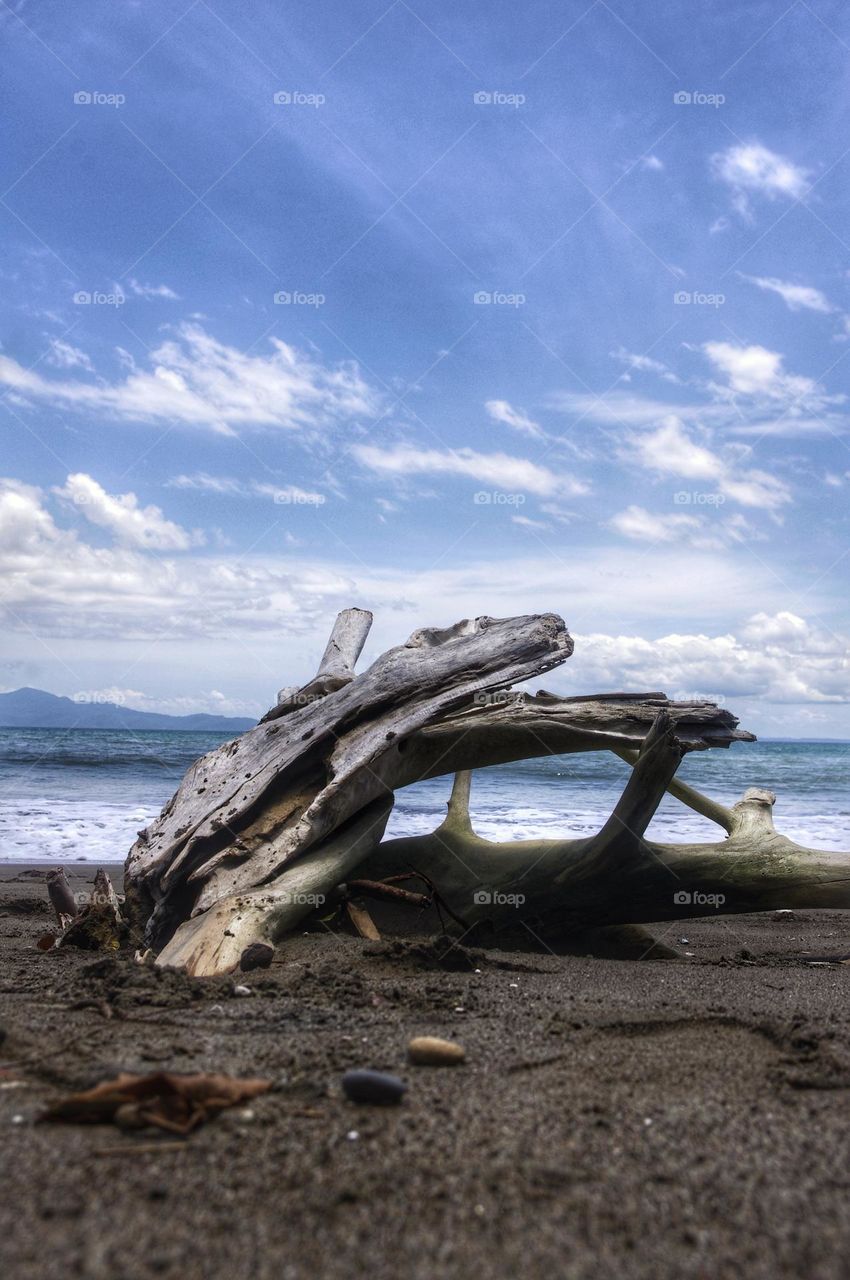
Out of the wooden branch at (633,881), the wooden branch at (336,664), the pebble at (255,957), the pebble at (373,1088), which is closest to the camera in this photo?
the pebble at (373,1088)

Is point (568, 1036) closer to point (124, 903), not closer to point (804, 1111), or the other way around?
point (804, 1111)

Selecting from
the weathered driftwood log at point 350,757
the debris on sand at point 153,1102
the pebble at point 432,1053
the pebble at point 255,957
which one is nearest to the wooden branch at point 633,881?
the weathered driftwood log at point 350,757

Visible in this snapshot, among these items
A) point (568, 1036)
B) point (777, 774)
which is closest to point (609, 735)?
point (568, 1036)

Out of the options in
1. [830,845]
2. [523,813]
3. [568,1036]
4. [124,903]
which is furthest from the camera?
[523,813]

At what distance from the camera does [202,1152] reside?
2.05 meters

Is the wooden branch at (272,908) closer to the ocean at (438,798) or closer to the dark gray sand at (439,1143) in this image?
the dark gray sand at (439,1143)

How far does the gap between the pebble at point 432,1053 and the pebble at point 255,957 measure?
6.01ft

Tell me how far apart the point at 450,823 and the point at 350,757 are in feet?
4.01

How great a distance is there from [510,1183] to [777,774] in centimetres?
3207

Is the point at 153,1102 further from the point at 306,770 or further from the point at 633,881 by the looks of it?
the point at 633,881

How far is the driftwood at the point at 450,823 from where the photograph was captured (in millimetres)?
5320

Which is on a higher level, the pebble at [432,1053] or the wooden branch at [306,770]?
the wooden branch at [306,770]

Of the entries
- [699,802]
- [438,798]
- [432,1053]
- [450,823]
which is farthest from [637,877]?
[438,798]

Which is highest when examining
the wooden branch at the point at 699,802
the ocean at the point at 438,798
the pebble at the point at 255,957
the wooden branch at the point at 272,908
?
the wooden branch at the point at 699,802
